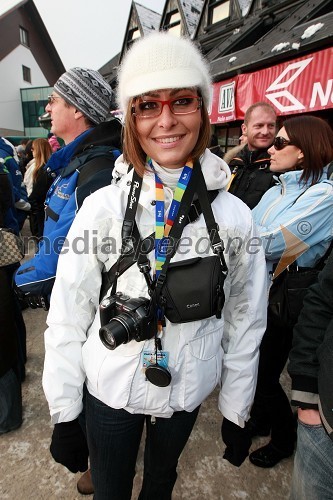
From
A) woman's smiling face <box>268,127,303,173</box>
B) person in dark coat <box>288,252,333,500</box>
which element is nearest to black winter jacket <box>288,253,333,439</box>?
person in dark coat <box>288,252,333,500</box>

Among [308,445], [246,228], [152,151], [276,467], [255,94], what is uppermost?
[255,94]

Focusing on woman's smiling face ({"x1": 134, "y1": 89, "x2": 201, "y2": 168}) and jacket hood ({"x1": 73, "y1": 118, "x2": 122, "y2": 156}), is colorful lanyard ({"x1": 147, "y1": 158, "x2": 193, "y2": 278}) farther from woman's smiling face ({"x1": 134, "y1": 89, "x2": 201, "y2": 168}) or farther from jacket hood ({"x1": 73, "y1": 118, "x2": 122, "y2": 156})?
jacket hood ({"x1": 73, "y1": 118, "x2": 122, "y2": 156})

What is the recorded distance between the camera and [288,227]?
1806 millimetres

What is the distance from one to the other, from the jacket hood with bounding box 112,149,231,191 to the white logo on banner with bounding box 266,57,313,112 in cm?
522

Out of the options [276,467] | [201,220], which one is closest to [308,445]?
[201,220]

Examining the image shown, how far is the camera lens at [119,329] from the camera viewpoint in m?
0.98

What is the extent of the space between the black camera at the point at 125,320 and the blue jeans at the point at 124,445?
43cm

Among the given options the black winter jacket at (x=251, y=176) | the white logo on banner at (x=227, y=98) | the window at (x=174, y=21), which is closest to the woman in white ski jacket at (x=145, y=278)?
the black winter jacket at (x=251, y=176)

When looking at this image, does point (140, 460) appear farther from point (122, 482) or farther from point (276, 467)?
point (276, 467)

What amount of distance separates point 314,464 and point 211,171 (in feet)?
3.95

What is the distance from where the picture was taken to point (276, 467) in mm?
2105

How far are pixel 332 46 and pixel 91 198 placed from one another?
6042 millimetres

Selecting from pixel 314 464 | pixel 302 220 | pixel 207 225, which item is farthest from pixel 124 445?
pixel 302 220

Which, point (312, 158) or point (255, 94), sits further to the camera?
point (255, 94)
